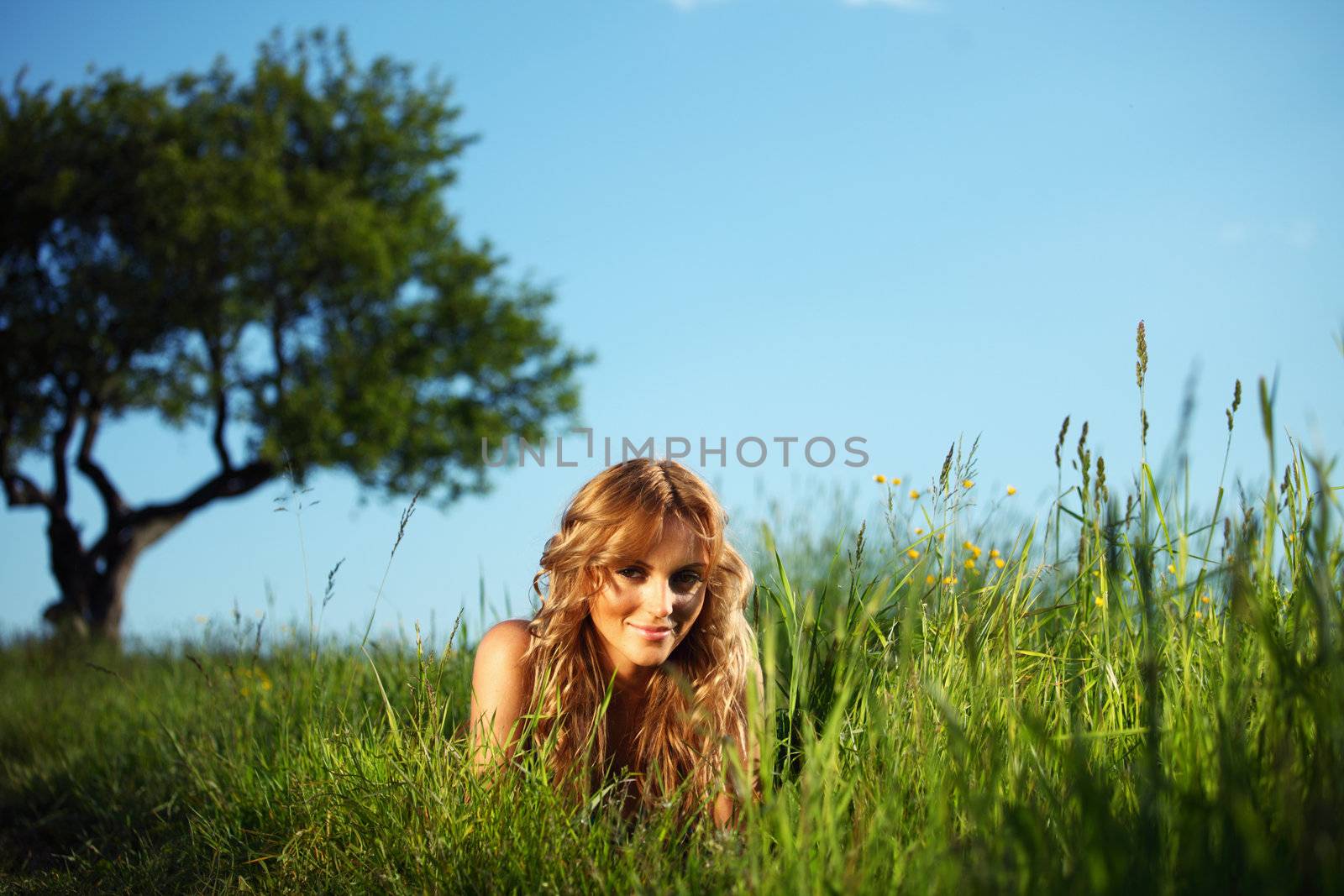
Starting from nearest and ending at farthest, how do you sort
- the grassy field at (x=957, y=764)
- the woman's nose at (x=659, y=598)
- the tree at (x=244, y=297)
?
the grassy field at (x=957, y=764) → the woman's nose at (x=659, y=598) → the tree at (x=244, y=297)

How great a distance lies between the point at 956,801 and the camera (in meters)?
2.17

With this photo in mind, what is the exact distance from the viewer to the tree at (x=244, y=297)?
15.6 meters

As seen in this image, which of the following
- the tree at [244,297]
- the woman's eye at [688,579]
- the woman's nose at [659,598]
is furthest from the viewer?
the tree at [244,297]

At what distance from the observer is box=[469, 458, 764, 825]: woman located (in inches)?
127

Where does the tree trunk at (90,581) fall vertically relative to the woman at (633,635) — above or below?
below

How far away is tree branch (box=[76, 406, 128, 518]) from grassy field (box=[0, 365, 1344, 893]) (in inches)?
563

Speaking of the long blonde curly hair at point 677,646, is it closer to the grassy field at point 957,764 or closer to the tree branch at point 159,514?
the grassy field at point 957,764

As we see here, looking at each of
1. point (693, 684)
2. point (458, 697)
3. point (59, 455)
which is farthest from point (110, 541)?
point (693, 684)

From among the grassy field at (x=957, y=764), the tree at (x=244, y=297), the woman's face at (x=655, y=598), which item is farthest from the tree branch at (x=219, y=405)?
the woman's face at (x=655, y=598)

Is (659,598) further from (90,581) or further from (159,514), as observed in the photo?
(90,581)

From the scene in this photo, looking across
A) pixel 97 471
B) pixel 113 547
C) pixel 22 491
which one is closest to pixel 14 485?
pixel 22 491

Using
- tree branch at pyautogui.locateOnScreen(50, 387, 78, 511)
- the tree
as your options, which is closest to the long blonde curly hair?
the tree

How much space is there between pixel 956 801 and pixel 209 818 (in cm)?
286

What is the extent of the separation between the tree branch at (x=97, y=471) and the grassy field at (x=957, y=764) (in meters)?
14.3
